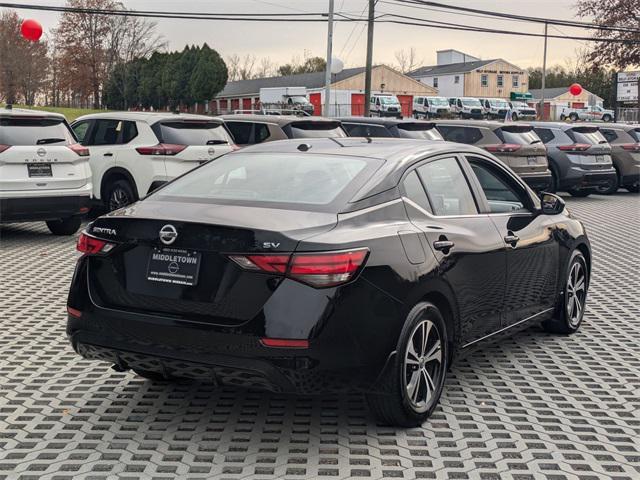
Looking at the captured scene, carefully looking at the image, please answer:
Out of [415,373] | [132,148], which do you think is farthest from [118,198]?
[415,373]

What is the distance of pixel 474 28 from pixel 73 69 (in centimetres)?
5468

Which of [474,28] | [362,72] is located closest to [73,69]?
[362,72]

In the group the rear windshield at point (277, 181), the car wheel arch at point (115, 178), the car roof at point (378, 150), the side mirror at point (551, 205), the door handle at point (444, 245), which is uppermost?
the car roof at point (378, 150)

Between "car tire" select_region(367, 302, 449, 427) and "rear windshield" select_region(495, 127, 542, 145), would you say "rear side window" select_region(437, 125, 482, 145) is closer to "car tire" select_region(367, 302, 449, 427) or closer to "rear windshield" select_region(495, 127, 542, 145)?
"rear windshield" select_region(495, 127, 542, 145)

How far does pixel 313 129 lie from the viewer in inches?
615

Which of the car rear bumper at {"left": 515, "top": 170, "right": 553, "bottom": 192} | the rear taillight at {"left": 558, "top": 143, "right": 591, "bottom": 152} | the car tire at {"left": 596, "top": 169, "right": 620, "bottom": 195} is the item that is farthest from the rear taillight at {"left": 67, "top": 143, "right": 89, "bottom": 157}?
the car tire at {"left": 596, "top": 169, "right": 620, "bottom": 195}

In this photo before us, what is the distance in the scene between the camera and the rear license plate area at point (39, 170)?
37.3ft

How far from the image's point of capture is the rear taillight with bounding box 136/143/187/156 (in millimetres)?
13008

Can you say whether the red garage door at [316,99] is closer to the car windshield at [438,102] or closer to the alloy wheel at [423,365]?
the car windshield at [438,102]

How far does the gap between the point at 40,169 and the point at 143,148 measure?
6.40ft

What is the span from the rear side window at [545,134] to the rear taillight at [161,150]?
10.3 m

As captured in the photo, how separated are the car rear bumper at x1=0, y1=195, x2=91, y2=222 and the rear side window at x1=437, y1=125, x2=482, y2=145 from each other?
914cm

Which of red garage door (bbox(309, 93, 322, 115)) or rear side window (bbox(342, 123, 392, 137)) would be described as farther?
red garage door (bbox(309, 93, 322, 115))

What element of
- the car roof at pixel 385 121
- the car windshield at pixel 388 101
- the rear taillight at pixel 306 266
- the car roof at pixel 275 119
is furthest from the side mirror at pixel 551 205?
the car windshield at pixel 388 101
